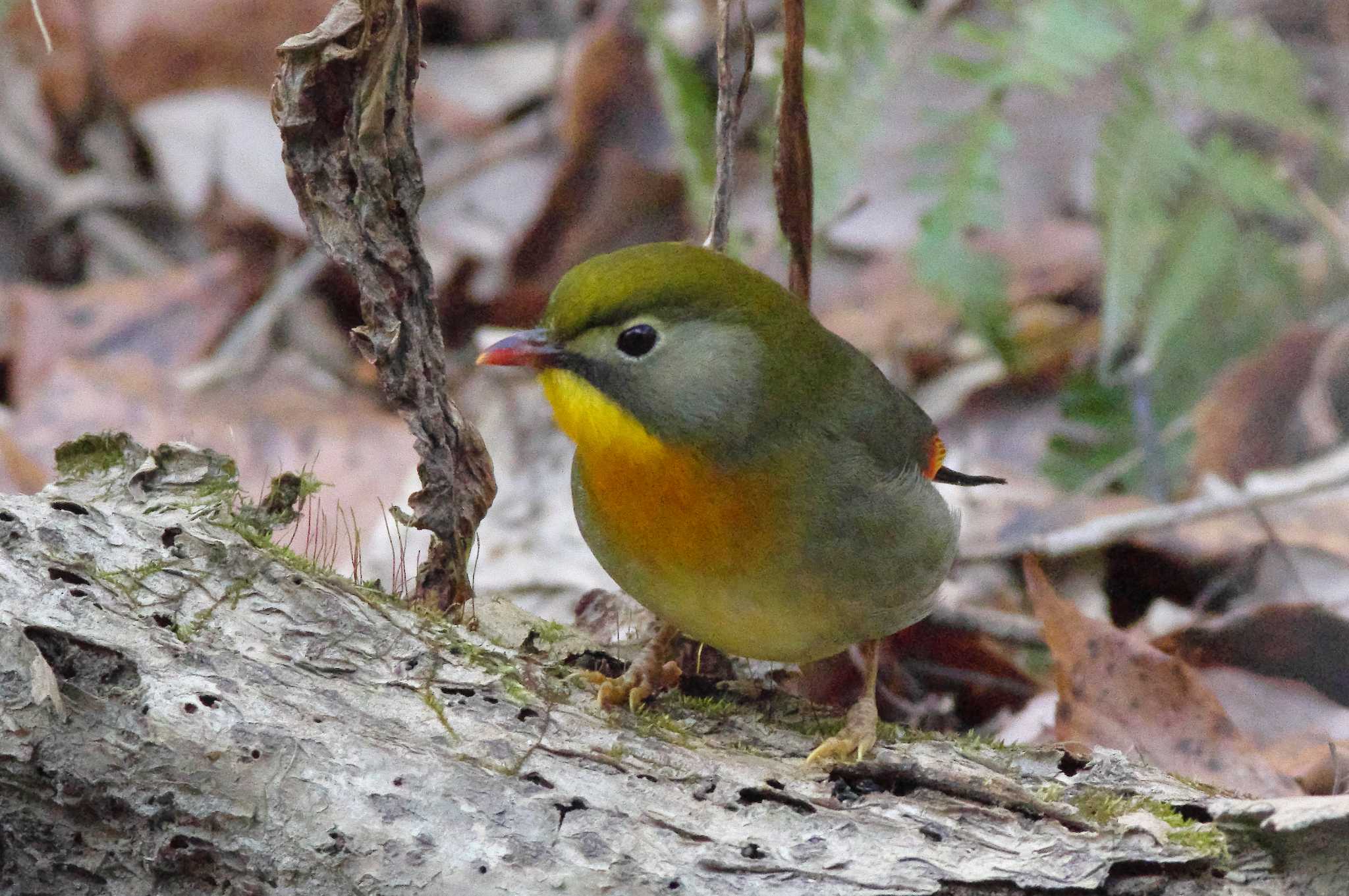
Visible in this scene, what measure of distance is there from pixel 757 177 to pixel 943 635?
397cm

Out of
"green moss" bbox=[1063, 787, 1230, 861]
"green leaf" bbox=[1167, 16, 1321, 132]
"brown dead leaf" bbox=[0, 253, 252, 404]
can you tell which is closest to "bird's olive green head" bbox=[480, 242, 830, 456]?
"green moss" bbox=[1063, 787, 1230, 861]

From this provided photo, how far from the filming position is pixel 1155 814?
265 centimetres

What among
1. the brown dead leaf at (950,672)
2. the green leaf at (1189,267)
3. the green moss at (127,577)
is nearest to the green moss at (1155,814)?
the brown dead leaf at (950,672)

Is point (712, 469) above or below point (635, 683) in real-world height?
above

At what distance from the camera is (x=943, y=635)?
179 inches

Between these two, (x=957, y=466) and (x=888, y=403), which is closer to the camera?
(x=888, y=403)

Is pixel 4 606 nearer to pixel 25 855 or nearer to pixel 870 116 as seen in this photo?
pixel 25 855

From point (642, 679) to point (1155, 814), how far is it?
1.11 m

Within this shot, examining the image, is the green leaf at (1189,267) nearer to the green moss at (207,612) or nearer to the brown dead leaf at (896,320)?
the brown dead leaf at (896,320)

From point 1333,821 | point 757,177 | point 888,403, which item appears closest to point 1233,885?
point 1333,821

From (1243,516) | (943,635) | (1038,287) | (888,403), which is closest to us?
(888,403)

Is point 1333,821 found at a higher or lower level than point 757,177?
lower

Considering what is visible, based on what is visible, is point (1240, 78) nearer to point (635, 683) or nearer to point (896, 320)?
point (896, 320)

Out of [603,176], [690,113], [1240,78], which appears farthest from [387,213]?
[603,176]
